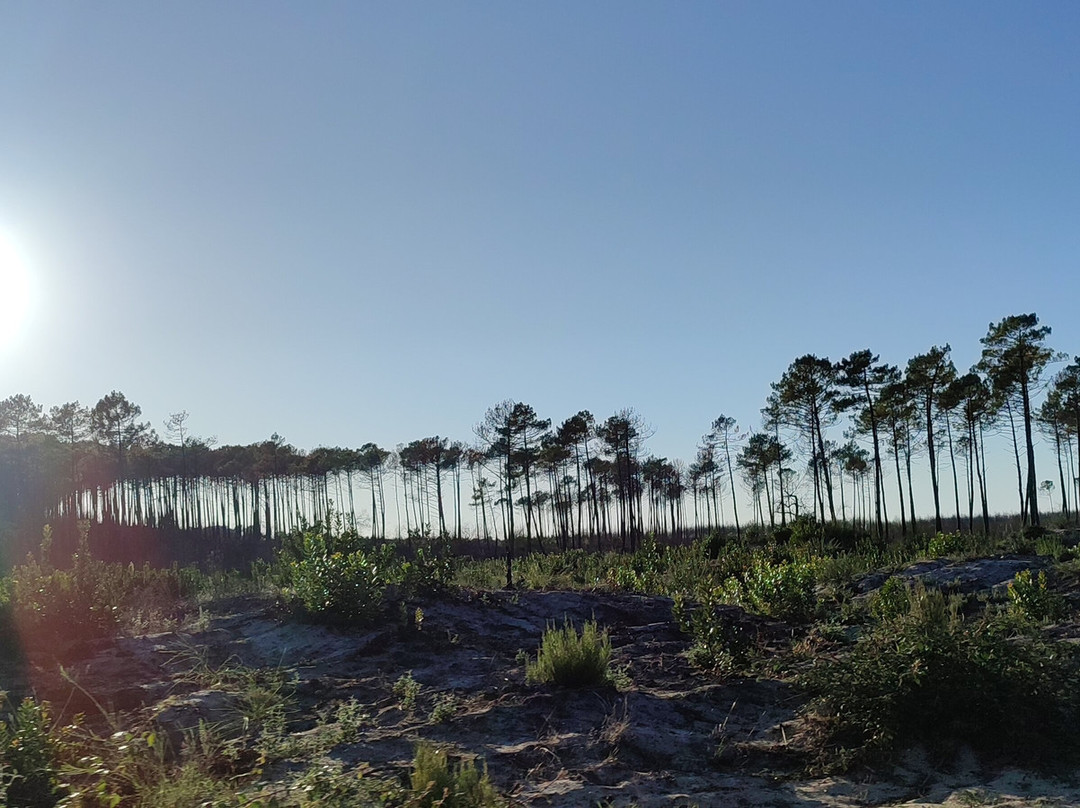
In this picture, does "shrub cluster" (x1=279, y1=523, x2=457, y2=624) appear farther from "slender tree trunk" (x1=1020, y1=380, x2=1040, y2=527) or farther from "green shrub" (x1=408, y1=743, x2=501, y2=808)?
"slender tree trunk" (x1=1020, y1=380, x2=1040, y2=527)

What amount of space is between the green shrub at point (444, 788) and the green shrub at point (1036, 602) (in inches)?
300

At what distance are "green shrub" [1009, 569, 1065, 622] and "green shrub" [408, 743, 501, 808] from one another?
7607mm

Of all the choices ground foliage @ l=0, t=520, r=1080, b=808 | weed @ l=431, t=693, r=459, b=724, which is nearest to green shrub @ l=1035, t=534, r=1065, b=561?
ground foliage @ l=0, t=520, r=1080, b=808

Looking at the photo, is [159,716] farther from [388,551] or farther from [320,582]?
[388,551]

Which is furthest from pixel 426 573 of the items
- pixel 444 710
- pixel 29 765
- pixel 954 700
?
pixel 954 700

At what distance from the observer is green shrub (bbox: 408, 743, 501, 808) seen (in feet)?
13.7

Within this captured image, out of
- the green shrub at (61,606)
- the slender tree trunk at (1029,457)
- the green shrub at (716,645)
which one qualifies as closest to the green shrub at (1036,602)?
the green shrub at (716,645)

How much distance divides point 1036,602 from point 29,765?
34.1ft

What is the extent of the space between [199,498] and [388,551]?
57.5m

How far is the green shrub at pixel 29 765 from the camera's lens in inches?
169

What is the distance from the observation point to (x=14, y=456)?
2079 inches

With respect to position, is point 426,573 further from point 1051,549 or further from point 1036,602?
point 1051,549

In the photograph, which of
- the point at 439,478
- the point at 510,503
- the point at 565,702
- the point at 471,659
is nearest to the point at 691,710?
the point at 565,702

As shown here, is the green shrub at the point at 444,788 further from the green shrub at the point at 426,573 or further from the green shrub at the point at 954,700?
the green shrub at the point at 426,573
